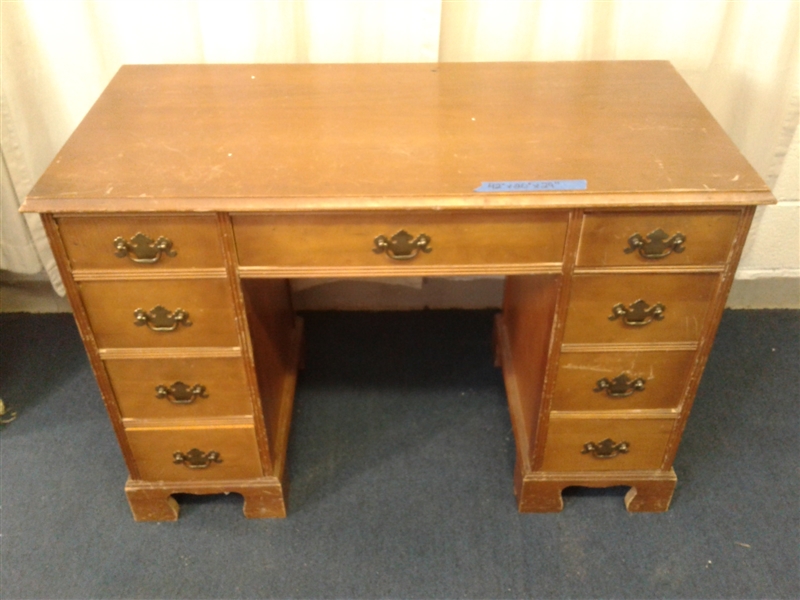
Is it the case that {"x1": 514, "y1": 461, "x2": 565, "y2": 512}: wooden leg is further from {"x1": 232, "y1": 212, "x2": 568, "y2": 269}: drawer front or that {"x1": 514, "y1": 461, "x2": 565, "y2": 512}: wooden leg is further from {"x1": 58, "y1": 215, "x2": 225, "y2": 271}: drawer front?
{"x1": 58, "y1": 215, "x2": 225, "y2": 271}: drawer front

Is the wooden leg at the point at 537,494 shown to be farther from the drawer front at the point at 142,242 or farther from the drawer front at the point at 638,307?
the drawer front at the point at 142,242

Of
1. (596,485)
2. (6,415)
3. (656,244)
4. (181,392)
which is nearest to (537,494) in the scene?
(596,485)

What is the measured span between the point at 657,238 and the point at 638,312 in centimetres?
15

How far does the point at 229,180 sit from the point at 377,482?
800mm

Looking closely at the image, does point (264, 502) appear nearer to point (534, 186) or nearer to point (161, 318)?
point (161, 318)

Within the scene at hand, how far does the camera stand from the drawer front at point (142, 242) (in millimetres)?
1102

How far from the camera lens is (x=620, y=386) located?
1337mm

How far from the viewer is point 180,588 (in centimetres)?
142

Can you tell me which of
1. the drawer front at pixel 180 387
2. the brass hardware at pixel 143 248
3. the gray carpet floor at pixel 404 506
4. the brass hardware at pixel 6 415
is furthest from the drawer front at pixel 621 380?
the brass hardware at pixel 6 415

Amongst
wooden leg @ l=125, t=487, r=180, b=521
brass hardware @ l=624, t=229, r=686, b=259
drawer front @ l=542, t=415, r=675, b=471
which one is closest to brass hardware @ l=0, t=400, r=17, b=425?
wooden leg @ l=125, t=487, r=180, b=521

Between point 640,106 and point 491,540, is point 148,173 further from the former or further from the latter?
point 491,540

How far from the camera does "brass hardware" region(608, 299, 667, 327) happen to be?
1.22 metres

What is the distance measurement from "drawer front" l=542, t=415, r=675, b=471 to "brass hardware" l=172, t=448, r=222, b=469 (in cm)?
66

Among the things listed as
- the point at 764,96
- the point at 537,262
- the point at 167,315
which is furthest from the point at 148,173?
the point at 764,96
